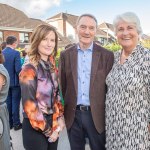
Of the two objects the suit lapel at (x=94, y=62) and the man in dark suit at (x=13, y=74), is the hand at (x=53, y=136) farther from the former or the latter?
the man in dark suit at (x=13, y=74)

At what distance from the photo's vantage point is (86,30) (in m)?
3.79

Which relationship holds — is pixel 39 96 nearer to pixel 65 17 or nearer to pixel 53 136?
pixel 53 136

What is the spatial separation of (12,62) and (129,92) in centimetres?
463

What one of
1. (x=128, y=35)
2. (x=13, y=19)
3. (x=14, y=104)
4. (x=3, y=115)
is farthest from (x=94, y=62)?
(x=13, y=19)

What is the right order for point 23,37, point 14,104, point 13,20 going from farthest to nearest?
1. point 13,20
2. point 23,37
3. point 14,104

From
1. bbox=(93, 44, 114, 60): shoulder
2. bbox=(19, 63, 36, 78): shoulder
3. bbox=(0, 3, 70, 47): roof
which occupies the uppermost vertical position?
bbox=(0, 3, 70, 47): roof

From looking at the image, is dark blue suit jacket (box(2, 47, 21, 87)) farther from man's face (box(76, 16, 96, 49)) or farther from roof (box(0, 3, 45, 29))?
roof (box(0, 3, 45, 29))

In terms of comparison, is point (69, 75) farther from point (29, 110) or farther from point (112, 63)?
point (29, 110)

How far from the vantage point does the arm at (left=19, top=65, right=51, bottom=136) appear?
315cm

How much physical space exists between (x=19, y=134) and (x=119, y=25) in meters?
4.40

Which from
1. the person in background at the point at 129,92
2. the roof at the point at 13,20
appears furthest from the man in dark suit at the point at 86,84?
the roof at the point at 13,20

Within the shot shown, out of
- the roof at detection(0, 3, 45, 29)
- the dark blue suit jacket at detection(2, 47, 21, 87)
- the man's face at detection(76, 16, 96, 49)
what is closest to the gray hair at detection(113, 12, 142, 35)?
the man's face at detection(76, 16, 96, 49)

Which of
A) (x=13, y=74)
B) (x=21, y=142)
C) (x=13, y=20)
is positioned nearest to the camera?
(x=21, y=142)

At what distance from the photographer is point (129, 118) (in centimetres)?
320
